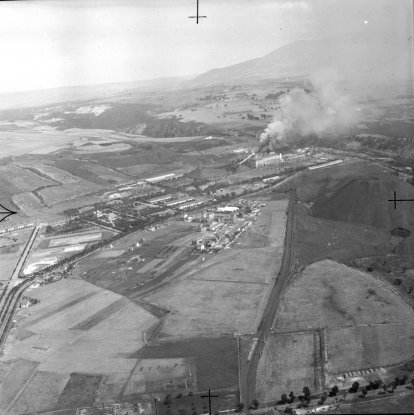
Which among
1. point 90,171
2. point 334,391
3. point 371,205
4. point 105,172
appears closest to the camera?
point 334,391

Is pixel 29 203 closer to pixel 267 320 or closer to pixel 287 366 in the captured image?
pixel 267 320

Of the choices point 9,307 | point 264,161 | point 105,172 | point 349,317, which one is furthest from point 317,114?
point 9,307

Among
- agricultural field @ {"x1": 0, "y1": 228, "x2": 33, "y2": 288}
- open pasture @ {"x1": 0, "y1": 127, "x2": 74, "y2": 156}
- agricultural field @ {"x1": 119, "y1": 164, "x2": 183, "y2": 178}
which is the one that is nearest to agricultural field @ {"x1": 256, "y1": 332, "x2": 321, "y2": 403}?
agricultural field @ {"x1": 0, "y1": 228, "x2": 33, "y2": 288}

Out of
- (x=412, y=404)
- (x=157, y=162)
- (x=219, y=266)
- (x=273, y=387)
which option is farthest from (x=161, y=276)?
(x=157, y=162)

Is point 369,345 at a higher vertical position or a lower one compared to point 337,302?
lower

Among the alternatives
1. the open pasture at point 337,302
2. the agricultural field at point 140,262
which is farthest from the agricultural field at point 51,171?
the open pasture at point 337,302

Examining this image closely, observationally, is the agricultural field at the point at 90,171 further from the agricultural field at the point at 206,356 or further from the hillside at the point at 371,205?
the agricultural field at the point at 206,356
